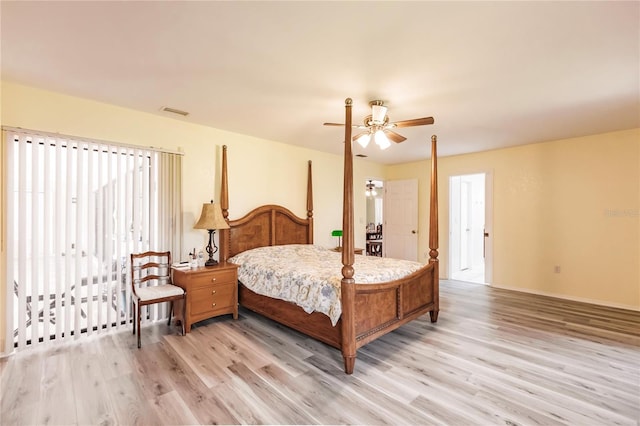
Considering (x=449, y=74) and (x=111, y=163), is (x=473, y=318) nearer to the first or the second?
(x=449, y=74)

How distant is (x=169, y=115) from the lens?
11.6ft

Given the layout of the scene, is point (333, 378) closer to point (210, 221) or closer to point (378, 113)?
point (210, 221)

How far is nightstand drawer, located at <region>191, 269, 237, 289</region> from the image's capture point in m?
3.30

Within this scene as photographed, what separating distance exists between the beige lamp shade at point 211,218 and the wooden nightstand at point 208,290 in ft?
1.63

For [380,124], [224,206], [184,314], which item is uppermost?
[380,124]

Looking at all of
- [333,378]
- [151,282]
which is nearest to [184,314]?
[151,282]

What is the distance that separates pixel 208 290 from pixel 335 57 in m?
2.76

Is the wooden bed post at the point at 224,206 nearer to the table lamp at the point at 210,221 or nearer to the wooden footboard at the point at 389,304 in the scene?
the table lamp at the point at 210,221

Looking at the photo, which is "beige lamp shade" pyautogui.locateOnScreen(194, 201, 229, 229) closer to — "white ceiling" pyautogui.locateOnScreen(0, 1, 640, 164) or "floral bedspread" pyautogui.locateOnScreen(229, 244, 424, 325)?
"floral bedspread" pyautogui.locateOnScreen(229, 244, 424, 325)

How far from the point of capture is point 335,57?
7.28 feet

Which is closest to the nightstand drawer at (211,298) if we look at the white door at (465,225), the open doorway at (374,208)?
the white door at (465,225)

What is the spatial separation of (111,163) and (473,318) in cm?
462

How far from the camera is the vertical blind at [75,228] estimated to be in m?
2.73

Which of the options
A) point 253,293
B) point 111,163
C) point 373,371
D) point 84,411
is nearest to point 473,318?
point 373,371
